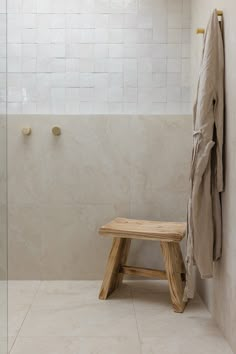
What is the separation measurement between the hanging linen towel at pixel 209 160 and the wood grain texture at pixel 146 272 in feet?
1.57

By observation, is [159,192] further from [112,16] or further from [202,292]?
[112,16]

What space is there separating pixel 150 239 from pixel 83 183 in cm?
74

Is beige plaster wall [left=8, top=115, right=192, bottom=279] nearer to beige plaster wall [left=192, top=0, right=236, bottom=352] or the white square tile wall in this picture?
the white square tile wall

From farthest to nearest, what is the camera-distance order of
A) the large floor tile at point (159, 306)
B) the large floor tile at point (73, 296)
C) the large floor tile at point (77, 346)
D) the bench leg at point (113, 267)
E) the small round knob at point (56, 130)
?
the small round knob at point (56, 130) → the bench leg at point (113, 267) → the large floor tile at point (73, 296) → the large floor tile at point (159, 306) → the large floor tile at point (77, 346)

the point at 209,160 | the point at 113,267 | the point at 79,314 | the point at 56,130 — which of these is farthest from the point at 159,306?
the point at 56,130

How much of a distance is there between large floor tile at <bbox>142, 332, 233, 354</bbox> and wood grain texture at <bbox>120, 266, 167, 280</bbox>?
537mm

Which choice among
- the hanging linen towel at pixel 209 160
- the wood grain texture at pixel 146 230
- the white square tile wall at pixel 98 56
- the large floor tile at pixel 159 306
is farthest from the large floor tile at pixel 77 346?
the white square tile wall at pixel 98 56

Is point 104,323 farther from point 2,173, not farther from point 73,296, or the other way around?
point 2,173

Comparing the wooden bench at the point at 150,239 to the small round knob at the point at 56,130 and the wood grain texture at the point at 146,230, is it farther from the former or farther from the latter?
the small round knob at the point at 56,130

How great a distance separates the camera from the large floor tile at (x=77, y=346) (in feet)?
6.54

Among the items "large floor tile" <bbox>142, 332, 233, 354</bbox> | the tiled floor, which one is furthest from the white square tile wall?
"large floor tile" <bbox>142, 332, 233, 354</bbox>

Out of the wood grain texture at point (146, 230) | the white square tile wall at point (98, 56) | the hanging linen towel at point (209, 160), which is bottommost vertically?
the wood grain texture at point (146, 230)

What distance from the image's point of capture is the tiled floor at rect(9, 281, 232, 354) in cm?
204

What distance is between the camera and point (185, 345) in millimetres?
2072
